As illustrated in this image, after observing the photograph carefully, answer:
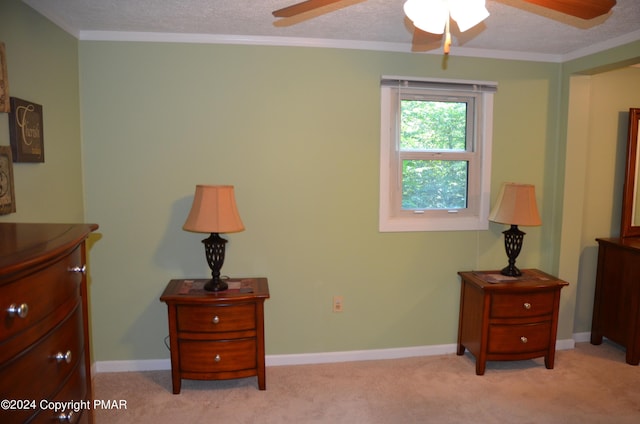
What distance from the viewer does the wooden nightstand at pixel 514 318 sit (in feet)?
8.95

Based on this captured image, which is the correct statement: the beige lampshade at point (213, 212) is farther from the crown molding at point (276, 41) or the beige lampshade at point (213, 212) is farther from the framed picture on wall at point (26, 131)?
the crown molding at point (276, 41)

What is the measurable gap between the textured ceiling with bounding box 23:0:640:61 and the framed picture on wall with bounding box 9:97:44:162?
1.83 feet

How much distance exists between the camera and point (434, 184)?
307cm

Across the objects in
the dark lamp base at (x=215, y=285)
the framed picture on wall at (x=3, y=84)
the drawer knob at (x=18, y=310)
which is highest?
the framed picture on wall at (x=3, y=84)

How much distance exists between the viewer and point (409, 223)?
2.98 m

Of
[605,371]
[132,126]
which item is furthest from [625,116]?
[132,126]

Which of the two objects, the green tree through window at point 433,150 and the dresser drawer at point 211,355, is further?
the green tree through window at point 433,150

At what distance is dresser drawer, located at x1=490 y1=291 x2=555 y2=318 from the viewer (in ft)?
8.95

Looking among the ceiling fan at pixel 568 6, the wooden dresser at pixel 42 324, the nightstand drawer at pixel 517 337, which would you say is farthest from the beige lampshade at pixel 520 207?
the wooden dresser at pixel 42 324

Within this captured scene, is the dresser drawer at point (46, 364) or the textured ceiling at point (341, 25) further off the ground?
the textured ceiling at point (341, 25)

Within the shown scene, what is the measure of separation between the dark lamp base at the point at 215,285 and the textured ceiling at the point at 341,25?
5.04 ft

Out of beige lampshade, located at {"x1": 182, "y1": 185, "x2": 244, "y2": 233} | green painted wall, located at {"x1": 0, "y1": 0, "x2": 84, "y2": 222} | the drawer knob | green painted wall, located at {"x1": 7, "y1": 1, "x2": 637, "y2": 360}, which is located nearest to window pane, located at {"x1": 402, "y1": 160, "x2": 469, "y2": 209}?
green painted wall, located at {"x1": 7, "y1": 1, "x2": 637, "y2": 360}

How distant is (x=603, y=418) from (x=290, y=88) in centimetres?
271

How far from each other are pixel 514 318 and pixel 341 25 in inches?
86.4
